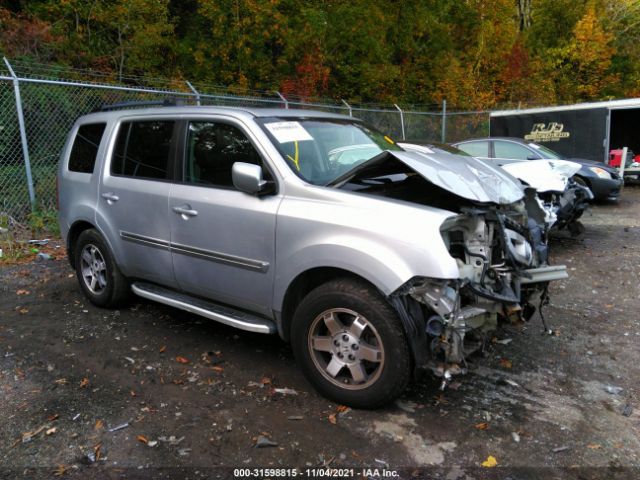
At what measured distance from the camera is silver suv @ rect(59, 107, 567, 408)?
A: 119 inches

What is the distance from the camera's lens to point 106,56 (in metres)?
13.8

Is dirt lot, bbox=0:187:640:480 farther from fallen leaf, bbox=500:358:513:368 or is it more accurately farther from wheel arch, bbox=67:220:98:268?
wheel arch, bbox=67:220:98:268

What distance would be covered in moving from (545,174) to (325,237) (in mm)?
4966

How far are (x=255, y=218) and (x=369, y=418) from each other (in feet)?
4.95

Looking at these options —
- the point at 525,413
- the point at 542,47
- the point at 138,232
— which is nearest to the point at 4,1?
the point at 138,232

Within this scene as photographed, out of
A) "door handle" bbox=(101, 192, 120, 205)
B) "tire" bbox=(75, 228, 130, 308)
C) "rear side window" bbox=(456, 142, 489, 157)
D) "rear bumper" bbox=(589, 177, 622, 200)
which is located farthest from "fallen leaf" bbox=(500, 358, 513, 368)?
"rear bumper" bbox=(589, 177, 622, 200)

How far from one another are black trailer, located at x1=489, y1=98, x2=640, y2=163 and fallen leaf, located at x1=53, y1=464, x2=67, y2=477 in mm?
14825

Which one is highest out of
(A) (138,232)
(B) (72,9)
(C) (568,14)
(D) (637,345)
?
(C) (568,14)

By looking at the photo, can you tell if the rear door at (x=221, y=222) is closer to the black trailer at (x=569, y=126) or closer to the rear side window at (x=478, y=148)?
the rear side window at (x=478, y=148)

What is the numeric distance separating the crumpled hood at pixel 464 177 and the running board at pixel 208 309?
4.88ft

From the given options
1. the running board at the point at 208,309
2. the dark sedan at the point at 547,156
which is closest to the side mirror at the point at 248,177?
the running board at the point at 208,309


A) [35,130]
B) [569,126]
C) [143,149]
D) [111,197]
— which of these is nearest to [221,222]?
[143,149]

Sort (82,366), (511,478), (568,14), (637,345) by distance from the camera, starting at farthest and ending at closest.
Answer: (568,14) < (637,345) < (82,366) < (511,478)

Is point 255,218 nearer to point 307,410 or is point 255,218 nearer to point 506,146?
point 307,410
